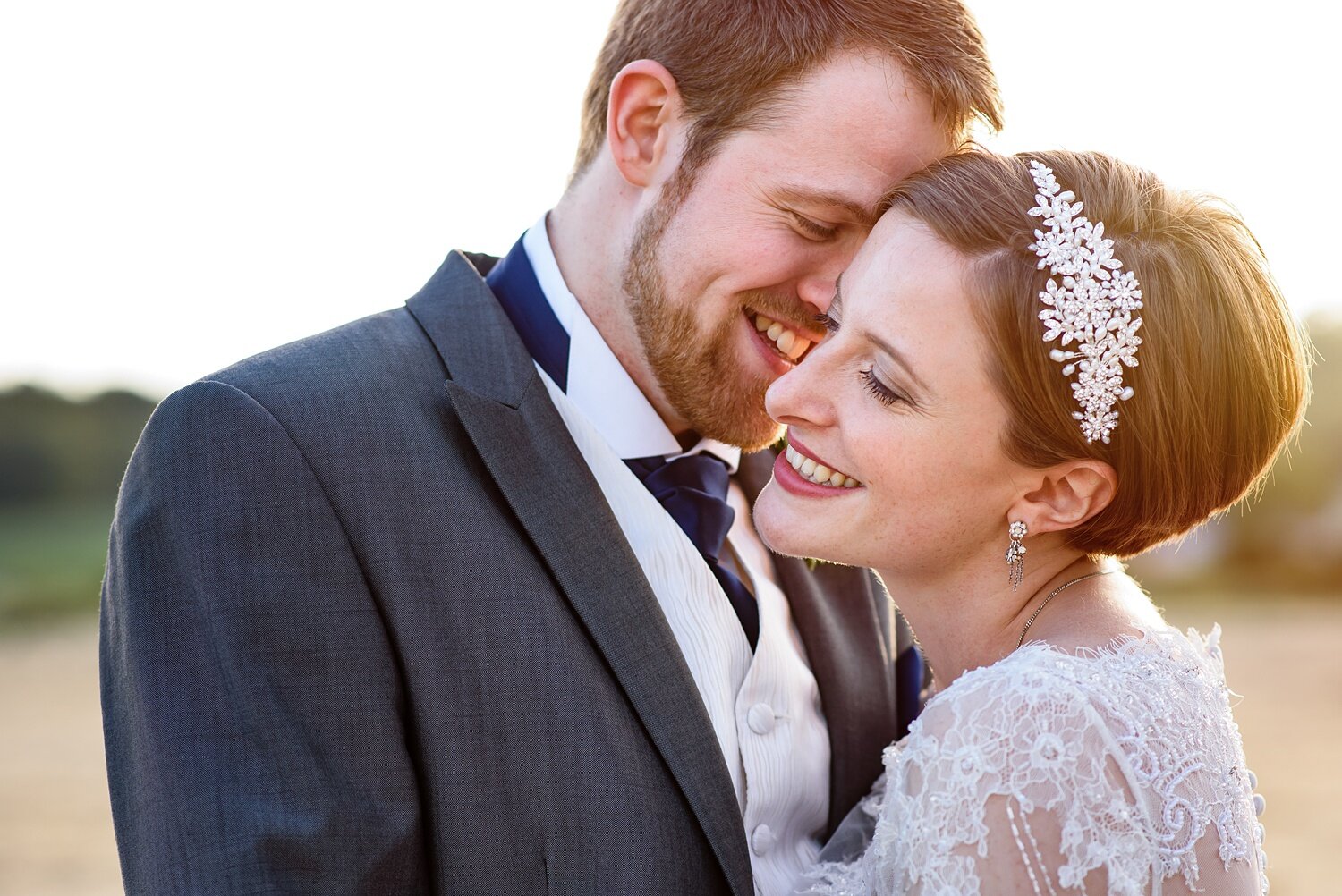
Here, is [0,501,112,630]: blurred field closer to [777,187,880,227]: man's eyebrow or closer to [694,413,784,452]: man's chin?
[694,413,784,452]: man's chin

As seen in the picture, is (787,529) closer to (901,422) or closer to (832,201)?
(901,422)

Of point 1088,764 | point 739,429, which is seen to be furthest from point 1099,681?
point 739,429

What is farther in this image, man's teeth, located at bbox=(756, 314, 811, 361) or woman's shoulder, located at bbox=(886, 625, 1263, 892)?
man's teeth, located at bbox=(756, 314, 811, 361)

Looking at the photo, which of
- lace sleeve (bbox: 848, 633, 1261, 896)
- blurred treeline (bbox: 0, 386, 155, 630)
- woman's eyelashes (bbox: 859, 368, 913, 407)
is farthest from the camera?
blurred treeline (bbox: 0, 386, 155, 630)

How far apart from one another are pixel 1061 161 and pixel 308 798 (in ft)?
5.88

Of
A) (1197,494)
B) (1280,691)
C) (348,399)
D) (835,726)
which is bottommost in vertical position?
(1280,691)

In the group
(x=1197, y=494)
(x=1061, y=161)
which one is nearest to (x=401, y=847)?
(x=1197, y=494)

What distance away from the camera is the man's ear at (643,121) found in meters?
2.86

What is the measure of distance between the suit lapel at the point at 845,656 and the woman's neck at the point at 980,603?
14.6 inches

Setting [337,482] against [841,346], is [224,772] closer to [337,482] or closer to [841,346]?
[337,482]

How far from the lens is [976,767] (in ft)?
6.37

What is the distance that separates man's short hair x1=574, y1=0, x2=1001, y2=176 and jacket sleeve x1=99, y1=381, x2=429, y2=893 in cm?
127

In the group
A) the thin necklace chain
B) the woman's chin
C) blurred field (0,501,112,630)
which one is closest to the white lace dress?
the thin necklace chain

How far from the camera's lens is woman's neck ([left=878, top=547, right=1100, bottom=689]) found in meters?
2.43
